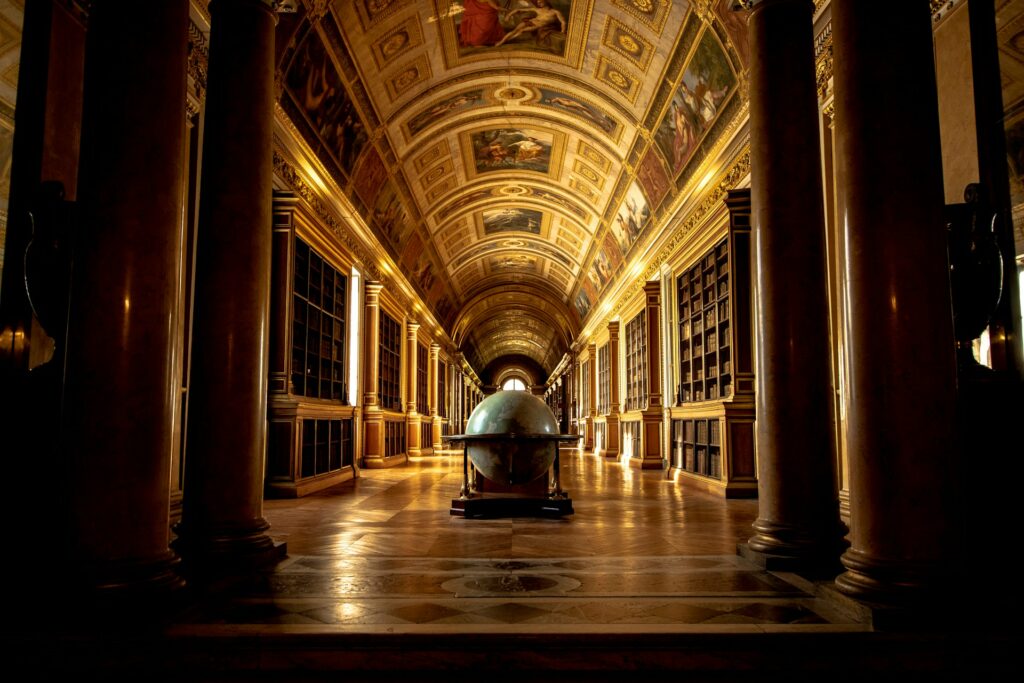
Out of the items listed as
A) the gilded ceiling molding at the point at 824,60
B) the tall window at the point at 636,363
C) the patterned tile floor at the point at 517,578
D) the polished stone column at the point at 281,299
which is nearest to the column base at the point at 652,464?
the tall window at the point at 636,363

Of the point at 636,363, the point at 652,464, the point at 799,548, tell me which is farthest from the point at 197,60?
the point at 636,363

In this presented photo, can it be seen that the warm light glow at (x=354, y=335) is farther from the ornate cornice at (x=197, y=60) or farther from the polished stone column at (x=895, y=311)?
the polished stone column at (x=895, y=311)

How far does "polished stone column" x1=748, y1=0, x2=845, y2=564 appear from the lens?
15.3 ft

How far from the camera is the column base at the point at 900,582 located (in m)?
3.27

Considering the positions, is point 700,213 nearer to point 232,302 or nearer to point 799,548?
point 799,548

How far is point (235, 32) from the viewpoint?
199 inches

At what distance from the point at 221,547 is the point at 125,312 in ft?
6.00

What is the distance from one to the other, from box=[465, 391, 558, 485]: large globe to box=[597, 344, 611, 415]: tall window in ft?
50.0

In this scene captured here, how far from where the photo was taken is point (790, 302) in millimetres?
4844

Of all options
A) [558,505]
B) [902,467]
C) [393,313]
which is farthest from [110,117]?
[393,313]

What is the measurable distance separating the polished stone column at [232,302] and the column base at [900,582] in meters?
3.82

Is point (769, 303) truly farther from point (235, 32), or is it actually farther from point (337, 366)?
point (337, 366)

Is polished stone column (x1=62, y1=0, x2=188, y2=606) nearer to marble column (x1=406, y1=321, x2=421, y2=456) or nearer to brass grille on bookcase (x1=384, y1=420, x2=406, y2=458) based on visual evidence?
brass grille on bookcase (x1=384, y1=420, x2=406, y2=458)

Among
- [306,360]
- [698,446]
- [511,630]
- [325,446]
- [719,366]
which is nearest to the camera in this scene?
[511,630]
